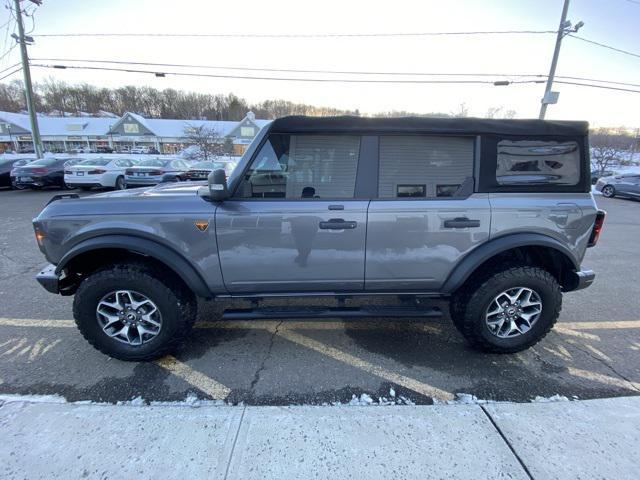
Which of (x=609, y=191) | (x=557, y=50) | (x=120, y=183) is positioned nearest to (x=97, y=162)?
(x=120, y=183)

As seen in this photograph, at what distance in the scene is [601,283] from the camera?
454 cm

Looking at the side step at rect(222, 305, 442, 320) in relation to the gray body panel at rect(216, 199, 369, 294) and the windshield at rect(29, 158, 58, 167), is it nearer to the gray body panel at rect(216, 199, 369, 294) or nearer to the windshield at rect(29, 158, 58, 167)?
the gray body panel at rect(216, 199, 369, 294)

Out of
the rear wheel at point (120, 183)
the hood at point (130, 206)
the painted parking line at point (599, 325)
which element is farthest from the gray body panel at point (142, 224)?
the rear wheel at point (120, 183)

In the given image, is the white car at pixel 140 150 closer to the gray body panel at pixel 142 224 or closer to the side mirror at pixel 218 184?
the gray body panel at pixel 142 224

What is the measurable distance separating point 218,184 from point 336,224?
95cm

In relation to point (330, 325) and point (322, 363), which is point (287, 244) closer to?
point (322, 363)

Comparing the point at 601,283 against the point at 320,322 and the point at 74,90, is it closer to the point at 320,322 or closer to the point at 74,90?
the point at 320,322

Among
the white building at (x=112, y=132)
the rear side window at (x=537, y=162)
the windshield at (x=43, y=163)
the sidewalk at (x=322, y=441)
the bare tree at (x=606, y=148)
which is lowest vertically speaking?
the sidewalk at (x=322, y=441)

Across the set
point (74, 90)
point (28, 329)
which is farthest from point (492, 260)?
point (74, 90)

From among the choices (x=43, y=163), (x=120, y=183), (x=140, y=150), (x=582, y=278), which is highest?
(x=140, y=150)

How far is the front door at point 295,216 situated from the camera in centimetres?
254

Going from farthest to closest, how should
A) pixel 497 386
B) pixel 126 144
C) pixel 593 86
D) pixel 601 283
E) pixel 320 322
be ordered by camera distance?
pixel 126 144 < pixel 593 86 < pixel 601 283 < pixel 320 322 < pixel 497 386

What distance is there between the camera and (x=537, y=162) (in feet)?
8.71

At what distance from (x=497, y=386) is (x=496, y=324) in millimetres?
537
